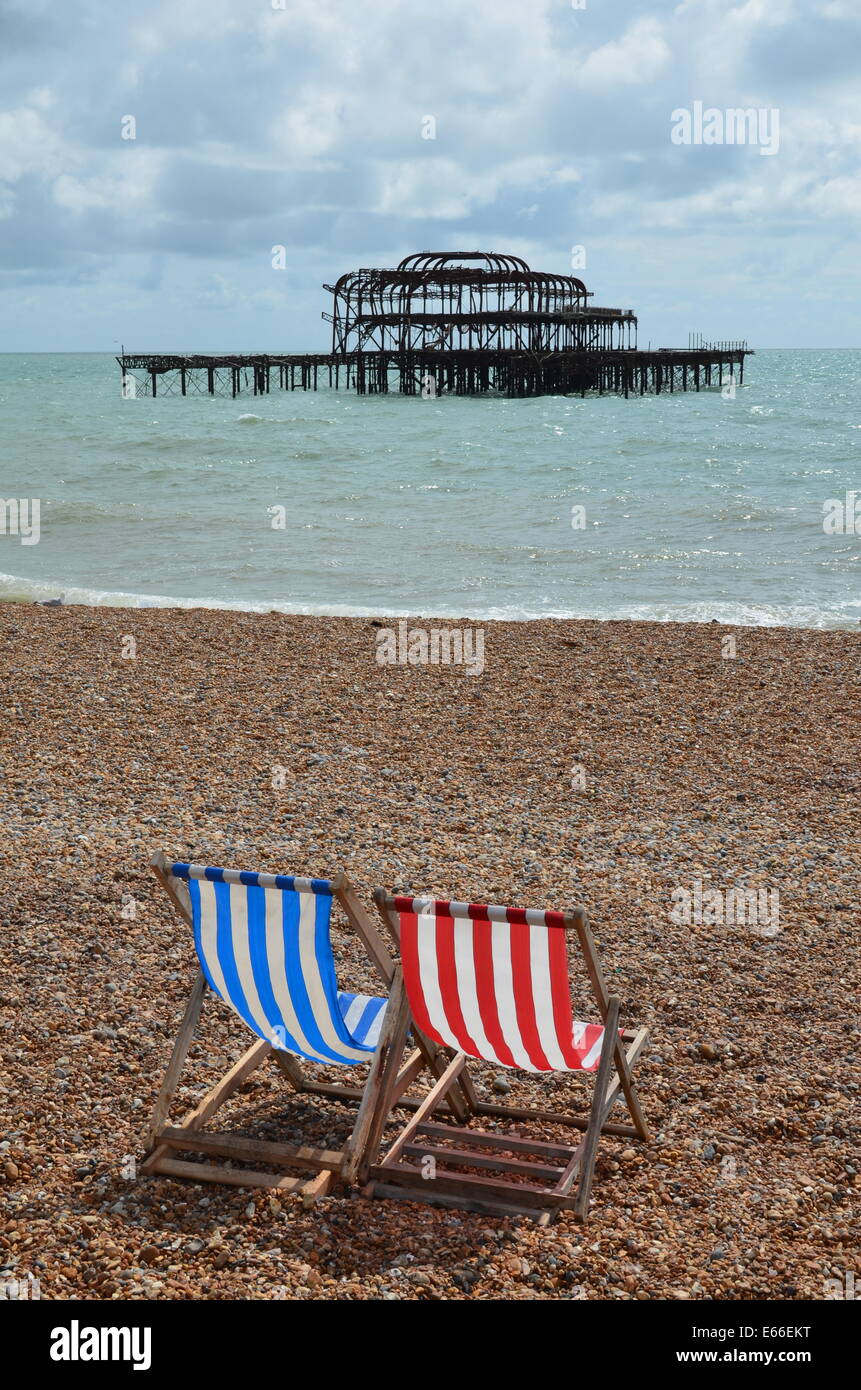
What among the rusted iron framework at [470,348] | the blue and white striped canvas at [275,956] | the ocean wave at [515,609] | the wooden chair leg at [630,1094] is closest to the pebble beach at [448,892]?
the wooden chair leg at [630,1094]

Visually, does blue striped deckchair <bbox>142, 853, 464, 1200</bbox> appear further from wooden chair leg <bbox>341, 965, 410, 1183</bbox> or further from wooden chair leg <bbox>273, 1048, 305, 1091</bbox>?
wooden chair leg <bbox>273, 1048, 305, 1091</bbox>

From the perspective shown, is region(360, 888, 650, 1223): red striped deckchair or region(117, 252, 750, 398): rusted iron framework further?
region(117, 252, 750, 398): rusted iron framework

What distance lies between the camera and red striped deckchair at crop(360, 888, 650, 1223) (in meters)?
3.02

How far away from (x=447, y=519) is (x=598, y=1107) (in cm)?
1595

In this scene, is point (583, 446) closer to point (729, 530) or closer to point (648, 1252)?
point (729, 530)

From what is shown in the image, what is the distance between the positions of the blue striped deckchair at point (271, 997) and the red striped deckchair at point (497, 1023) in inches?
3.2

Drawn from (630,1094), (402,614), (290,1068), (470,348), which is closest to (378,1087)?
(290,1068)

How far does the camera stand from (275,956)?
3.19 m

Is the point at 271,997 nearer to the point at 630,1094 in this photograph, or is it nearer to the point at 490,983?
the point at 490,983

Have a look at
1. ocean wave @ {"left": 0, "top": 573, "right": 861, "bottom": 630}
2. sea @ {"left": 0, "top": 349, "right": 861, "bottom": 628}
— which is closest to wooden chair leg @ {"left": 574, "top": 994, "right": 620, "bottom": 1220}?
ocean wave @ {"left": 0, "top": 573, "right": 861, "bottom": 630}

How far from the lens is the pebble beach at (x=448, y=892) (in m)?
2.93

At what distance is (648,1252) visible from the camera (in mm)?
2908

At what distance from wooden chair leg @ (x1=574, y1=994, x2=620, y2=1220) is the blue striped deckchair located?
520mm

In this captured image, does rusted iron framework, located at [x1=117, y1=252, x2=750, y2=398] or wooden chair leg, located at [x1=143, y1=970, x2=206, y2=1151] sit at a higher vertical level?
rusted iron framework, located at [x1=117, y1=252, x2=750, y2=398]
